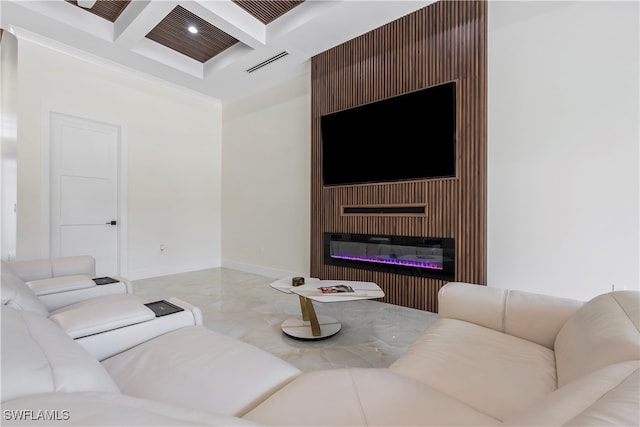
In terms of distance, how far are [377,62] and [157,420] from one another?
371 cm

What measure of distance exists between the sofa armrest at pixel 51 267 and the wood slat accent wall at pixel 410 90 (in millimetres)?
2421

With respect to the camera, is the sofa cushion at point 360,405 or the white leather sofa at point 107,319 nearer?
the sofa cushion at point 360,405

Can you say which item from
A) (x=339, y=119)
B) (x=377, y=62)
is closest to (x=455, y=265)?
(x=339, y=119)

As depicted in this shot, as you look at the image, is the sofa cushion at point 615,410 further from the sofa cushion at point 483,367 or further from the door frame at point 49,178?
the door frame at point 49,178

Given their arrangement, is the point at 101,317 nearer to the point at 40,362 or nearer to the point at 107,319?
the point at 107,319

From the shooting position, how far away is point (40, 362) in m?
0.62

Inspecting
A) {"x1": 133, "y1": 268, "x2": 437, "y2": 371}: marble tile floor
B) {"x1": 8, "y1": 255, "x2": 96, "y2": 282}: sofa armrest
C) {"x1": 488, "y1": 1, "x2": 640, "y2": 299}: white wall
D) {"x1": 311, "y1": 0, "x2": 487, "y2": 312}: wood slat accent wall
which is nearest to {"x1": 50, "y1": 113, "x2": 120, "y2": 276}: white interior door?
{"x1": 133, "y1": 268, "x2": 437, "y2": 371}: marble tile floor

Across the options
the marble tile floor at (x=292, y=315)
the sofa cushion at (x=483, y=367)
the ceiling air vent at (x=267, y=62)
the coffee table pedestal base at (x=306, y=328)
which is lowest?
the marble tile floor at (x=292, y=315)

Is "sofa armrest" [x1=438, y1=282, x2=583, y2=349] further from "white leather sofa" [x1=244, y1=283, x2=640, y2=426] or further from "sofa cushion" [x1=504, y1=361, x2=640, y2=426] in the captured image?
"sofa cushion" [x1=504, y1=361, x2=640, y2=426]

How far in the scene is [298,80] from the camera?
4.38 m

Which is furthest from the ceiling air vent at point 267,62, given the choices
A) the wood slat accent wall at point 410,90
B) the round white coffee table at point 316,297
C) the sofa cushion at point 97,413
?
the sofa cushion at point 97,413

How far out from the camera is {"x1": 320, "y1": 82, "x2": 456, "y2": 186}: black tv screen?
291 centimetres

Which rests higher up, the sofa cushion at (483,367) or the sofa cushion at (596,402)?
the sofa cushion at (596,402)

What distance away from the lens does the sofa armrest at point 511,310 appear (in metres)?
1.35
